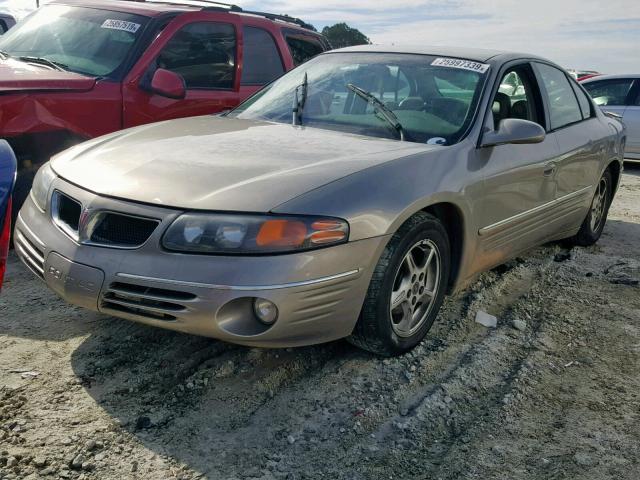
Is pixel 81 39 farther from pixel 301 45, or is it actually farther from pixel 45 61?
pixel 301 45

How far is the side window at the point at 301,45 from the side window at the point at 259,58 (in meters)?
0.27

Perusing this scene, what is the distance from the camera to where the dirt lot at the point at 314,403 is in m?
2.58

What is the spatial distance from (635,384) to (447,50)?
7.34ft

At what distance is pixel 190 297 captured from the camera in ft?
8.95

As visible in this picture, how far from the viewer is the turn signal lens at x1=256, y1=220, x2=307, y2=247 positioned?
2756 millimetres

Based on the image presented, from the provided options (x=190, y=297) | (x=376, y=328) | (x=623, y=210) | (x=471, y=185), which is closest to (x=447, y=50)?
(x=471, y=185)

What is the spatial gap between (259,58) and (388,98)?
2.52 meters

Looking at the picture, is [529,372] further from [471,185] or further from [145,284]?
[145,284]

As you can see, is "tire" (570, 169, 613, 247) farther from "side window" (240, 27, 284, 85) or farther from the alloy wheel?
"side window" (240, 27, 284, 85)

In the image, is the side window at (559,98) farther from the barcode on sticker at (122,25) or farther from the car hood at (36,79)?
the car hood at (36,79)

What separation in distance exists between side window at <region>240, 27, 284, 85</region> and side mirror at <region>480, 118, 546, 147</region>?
2837 millimetres

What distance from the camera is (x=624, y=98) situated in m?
11.0

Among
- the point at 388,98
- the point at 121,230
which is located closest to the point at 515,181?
the point at 388,98

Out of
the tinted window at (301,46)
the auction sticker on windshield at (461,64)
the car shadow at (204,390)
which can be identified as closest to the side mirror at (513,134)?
the auction sticker on windshield at (461,64)
